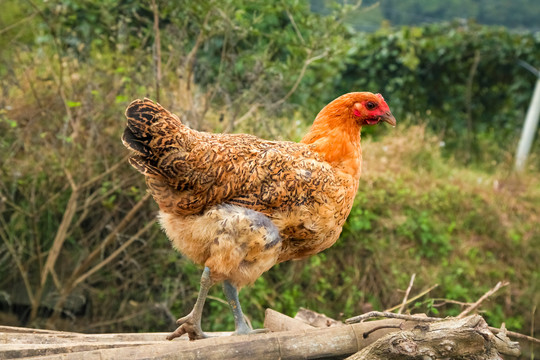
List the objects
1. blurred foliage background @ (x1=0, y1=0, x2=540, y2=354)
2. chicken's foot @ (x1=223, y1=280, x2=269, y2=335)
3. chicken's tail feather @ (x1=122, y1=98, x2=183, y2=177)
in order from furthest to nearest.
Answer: blurred foliage background @ (x1=0, y1=0, x2=540, y2=354), chicken's foot @ (x1=223, y1=280, x2=269, y2=335), chicken's tail feather @ (x1=122, y1=98, x2=183, y2=177)

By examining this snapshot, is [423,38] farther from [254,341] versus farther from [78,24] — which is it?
[254,341]

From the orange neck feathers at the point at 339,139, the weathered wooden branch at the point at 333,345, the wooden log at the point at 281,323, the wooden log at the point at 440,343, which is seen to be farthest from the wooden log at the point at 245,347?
the orange neck feathers at the point at 339,139

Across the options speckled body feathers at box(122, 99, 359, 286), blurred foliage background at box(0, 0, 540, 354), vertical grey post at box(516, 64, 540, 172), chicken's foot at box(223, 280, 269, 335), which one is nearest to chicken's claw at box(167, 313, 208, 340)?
chicken's foot at box(223, 280, 269, 335)

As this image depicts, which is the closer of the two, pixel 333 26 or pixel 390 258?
pixel 333 26

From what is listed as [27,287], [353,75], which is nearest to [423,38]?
[353,75]

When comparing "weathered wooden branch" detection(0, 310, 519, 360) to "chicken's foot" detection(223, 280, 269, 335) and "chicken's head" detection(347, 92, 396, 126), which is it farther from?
"chicken's head" detection(347, 92, 396, 126)

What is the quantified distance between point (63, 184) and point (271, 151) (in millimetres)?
3340

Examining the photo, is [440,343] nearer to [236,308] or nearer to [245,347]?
[245,347]

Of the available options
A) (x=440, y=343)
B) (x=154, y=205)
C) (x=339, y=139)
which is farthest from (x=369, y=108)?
(x=154, y=205)

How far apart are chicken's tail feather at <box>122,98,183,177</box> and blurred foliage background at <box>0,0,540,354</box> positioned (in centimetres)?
170

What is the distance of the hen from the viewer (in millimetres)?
2900

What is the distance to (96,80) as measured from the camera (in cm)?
548

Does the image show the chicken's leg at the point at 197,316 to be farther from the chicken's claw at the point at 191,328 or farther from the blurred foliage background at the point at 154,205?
the blurred foliage background at the point at 154,205

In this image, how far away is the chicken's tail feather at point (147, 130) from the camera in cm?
283
